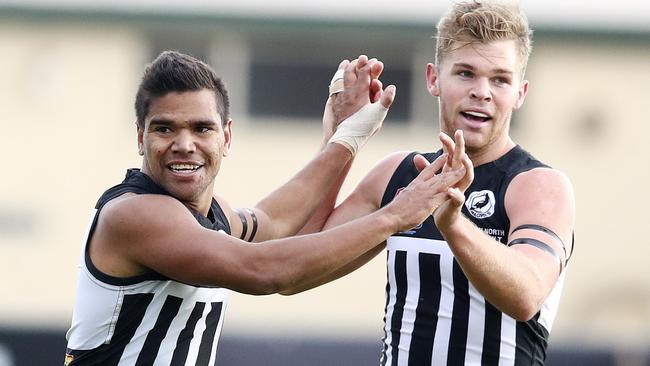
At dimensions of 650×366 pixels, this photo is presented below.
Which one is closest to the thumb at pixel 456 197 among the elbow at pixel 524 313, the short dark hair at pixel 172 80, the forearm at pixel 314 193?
the elbow at pixel 524 313

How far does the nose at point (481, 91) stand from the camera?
17.6 ft

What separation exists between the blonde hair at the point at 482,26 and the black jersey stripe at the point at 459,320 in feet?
3.18

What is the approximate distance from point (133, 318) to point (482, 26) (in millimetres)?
1950

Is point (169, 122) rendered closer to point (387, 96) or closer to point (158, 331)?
point (158, 331)

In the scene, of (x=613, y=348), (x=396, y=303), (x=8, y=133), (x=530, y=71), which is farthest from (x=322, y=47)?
(x=396, y=303)

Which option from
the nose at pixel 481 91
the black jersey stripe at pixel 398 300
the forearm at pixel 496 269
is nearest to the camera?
the forearm at pixel 496 269

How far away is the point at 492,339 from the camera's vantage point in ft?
17.3

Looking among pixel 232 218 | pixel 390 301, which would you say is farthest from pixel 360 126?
pixel 390 301

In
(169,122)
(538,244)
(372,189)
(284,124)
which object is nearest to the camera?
(538,244)

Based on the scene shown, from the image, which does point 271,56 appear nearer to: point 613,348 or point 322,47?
point 322,47

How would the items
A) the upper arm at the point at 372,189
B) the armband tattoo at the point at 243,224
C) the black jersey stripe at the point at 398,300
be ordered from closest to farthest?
the black jersey stripe at the point at 398,300 → the upper arm at the point at 372,189 → the armband tattoo at the point at 243,224

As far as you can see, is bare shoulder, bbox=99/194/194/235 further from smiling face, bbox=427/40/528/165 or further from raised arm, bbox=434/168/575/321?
smiling face, bbox=427/40/528/165

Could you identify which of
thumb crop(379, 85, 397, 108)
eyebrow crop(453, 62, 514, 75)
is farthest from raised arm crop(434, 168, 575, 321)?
thumb crop(379, 85, 397, 108)

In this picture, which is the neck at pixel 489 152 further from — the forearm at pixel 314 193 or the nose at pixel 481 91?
the forearm at pixel 314 193
